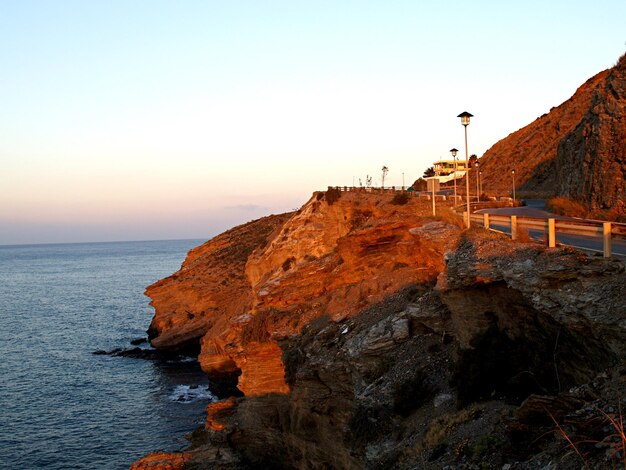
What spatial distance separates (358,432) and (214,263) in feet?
121

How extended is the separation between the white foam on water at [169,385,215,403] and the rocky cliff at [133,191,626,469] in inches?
83.2

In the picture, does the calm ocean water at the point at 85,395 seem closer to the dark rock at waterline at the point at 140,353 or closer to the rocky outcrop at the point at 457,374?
the dark rock at waterline at the point at 140,353

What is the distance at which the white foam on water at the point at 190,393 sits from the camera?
38.5 m

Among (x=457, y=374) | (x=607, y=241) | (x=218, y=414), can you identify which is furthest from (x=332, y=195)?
(x=607, y=241)

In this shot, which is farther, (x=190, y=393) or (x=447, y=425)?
(x=190, y=393)

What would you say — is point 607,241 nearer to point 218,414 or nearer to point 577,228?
point 577,228

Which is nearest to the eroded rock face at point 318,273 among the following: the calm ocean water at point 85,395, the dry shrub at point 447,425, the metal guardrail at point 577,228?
the metal guardrail at point 577,228

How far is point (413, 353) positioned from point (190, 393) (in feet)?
76.3

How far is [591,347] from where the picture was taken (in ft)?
41.6

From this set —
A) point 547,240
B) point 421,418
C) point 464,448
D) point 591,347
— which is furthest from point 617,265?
point 421,418

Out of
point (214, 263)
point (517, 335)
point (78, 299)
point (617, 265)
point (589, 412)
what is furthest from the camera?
point (78, 299)

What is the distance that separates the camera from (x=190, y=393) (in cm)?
3975

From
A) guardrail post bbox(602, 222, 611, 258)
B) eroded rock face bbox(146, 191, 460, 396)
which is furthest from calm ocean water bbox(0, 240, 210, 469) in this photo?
guardrail post bbox(602, 222, 611, 258)

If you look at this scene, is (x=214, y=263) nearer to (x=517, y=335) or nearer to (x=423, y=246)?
(x=423, y=246)
